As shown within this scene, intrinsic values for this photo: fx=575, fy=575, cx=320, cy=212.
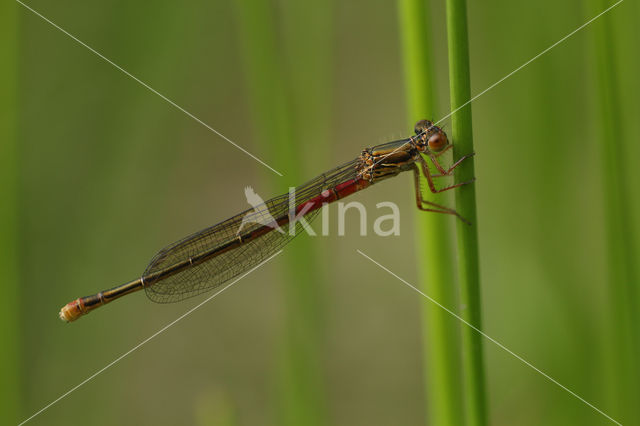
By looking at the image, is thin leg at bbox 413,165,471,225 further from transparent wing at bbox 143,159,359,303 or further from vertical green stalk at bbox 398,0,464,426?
transparent wing at bbox 143,159,359,303

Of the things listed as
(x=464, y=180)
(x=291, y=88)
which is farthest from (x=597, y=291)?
(x=291, y=88)

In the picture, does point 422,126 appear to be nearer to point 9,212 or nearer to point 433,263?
point 433,263

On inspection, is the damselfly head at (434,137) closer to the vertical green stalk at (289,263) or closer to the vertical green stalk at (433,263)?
the vertical green stalk at (433,263)

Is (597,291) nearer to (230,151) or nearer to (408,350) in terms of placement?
(408,350)

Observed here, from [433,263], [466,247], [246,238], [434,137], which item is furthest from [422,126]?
[246,238]

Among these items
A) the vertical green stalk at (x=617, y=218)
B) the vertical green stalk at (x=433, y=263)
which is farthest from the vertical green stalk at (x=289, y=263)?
the vertical green stalk at (x=617, y=218)

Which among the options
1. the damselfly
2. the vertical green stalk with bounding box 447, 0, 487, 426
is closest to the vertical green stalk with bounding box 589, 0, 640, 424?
the vertical green stalk with bounding box 447, 0, 487, 426
